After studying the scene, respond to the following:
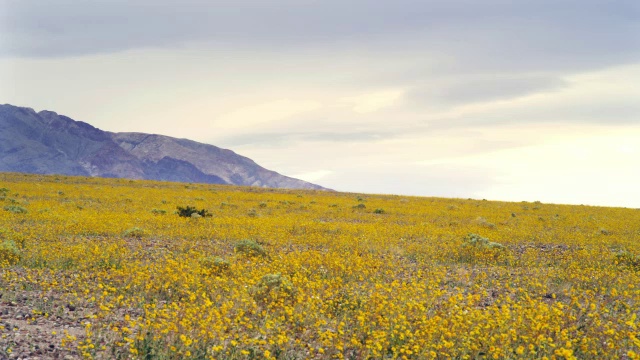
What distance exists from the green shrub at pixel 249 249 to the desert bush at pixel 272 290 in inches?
195

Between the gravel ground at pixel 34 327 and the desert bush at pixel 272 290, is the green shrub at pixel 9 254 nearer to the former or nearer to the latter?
the gravel ground at pixel 34 327

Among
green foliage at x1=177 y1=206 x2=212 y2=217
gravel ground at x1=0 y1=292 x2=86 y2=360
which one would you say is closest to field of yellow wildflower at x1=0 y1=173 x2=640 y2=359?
gravel ground at x1=0 y1=292 x2=86 y2=360

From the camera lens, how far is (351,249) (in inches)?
712

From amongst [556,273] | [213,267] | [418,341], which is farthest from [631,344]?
[213,267]

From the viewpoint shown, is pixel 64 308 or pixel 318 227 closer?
pixel 64 308

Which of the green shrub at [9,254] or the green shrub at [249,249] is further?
the green shrub at [249,249]

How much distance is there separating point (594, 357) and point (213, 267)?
31.1 ft

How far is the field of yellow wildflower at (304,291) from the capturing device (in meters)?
8.18

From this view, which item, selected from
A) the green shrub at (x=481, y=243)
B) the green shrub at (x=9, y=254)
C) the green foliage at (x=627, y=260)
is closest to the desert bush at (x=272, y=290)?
the green shrub at (x=9, y=254)

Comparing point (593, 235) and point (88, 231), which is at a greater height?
point (593, 235)

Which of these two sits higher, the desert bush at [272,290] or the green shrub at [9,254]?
the desert bush at [272,290]

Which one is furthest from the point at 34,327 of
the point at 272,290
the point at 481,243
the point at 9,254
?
the point at 481,243

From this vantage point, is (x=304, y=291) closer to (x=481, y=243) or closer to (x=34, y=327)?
(x=34, y=327)

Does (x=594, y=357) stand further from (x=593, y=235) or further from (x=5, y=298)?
(x=593, y=235)
